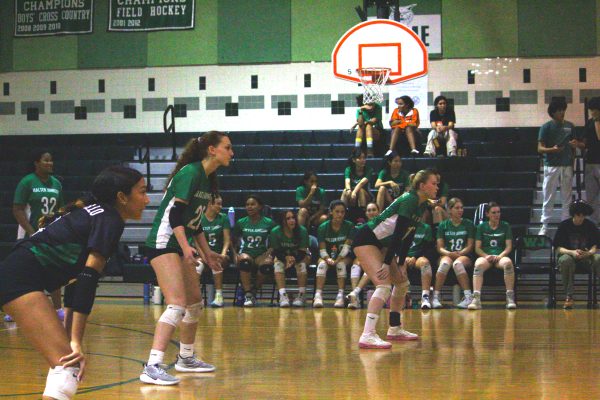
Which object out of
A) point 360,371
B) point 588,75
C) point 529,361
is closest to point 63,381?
point 360,371

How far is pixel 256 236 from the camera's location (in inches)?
536

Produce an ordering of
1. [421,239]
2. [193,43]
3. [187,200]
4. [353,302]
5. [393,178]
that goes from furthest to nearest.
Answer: [193,43], [393,178], [421,239], [353,302], [187,200]

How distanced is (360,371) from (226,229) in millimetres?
7173

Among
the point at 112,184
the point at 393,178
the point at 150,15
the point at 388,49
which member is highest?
the point at 150,15

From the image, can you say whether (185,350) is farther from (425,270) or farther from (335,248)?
(335,248)

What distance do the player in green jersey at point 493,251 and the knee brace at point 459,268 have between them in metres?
0.15

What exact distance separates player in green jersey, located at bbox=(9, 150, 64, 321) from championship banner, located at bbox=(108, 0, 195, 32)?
30.4 ft

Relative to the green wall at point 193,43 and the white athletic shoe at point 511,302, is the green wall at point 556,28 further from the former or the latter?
the white athletic shoe at point 511,302

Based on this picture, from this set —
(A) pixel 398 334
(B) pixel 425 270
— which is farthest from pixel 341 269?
(A) pixel 398 334

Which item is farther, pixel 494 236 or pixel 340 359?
pixel 494 236

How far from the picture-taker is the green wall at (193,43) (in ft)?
61.8

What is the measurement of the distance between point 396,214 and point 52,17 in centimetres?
1341

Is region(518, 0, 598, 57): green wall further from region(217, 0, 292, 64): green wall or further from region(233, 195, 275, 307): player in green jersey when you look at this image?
region(233, 195, 275, 307): player in green jersey

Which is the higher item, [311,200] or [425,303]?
[311,200]
